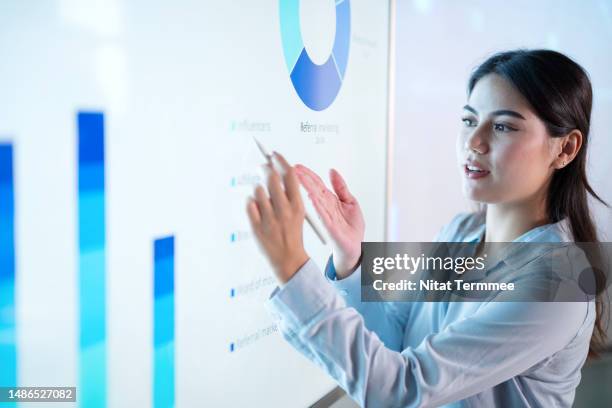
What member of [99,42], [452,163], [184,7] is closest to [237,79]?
[184,7]

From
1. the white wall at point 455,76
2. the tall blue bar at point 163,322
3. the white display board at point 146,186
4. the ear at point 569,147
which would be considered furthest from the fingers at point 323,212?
the white wall at point 455,76

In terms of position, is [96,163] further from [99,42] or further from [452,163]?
[452,163]

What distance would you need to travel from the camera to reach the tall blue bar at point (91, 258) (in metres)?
0.65

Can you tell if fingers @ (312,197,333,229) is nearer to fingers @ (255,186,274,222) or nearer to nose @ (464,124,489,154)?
fingers @ (255,186,274,222)

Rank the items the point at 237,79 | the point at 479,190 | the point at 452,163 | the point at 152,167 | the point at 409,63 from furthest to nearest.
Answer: the point at 452,163 < the point at 409,63 < the point at 479,190 < the point at 237,79 < the point at 152,167

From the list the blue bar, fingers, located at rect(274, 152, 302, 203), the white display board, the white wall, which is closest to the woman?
fingers, located at rect(274, 152, 302, 203)

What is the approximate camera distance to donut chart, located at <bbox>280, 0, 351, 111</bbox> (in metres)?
1.06

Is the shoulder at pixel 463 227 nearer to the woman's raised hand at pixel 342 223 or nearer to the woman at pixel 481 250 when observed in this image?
the woman at pixel 481 250

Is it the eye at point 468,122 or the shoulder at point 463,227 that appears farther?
the shoulder at point 463,227

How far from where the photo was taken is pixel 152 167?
0.75 m

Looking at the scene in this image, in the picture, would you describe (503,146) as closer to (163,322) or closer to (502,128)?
(502,128)

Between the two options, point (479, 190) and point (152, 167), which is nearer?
point (152, 167)

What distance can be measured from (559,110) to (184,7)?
65 cm

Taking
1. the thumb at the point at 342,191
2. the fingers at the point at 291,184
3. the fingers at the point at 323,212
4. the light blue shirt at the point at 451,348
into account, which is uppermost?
the fingers at the point at 291,184
